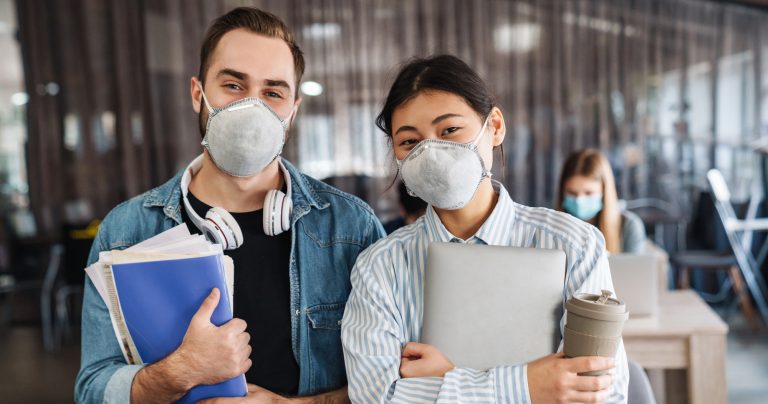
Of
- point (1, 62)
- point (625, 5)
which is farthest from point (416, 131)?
point (1, 62)

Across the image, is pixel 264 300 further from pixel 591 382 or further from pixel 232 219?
pixel 591 382

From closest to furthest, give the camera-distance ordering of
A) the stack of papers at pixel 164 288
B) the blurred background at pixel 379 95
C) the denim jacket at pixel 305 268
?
1. the stack of papers at pixel 164 288
2. the denim jacket at pixel 305 268
3. the blurred background at pixel 379 95

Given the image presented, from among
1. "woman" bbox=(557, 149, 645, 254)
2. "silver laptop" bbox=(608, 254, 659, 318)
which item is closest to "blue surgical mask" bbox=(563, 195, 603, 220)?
"woman" bbox=(557, 149, 645, 254)

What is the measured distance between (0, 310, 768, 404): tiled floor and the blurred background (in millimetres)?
576

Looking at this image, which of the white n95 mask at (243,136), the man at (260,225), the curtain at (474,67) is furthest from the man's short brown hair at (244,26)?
the curtain at (474,67)

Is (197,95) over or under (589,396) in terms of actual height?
over

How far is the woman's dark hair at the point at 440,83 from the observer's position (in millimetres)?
1383

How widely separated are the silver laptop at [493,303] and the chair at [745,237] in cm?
444

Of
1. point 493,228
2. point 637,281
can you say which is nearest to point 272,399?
point 493,228

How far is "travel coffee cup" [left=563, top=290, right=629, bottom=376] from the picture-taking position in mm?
1021

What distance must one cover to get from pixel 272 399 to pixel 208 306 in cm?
31

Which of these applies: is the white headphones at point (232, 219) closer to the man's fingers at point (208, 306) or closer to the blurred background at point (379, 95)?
the man's fingers at point (208, 306)

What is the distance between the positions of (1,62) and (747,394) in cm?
674

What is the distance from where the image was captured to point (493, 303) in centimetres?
125
